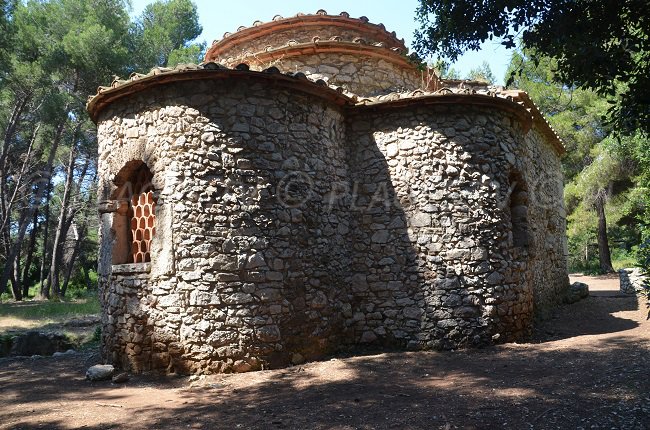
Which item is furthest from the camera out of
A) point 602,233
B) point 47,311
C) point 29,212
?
point 602,233

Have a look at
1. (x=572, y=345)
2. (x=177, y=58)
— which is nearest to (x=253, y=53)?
(x=572, y=345)

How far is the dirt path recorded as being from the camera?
4.23m

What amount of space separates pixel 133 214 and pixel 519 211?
21.1 feet

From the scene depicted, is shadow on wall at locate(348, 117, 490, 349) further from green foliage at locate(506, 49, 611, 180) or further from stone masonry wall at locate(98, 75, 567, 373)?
green foliage at locate(506, 49, 611, 180)

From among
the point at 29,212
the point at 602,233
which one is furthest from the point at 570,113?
the point at 29,212

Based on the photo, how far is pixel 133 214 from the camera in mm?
7141

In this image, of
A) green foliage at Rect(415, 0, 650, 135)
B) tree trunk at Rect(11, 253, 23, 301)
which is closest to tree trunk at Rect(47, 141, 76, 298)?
tree trunk at Rect(11, 253, 23, 301)

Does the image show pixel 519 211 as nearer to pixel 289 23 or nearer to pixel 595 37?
pixel 595 37

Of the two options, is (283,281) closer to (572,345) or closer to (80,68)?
(572,345)

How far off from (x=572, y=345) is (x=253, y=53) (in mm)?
7606

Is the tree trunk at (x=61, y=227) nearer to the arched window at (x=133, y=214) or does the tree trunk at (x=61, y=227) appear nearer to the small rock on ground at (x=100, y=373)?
the arched window at (x=133, y=214)

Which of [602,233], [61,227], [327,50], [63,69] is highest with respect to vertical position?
[63,69]

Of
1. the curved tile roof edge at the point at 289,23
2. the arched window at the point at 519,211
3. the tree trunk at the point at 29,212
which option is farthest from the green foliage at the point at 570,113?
the tree trunk at the point at 29,212

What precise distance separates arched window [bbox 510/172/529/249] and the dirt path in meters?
1.77
